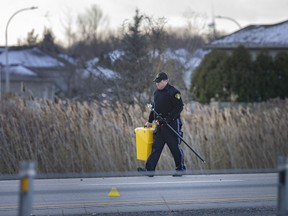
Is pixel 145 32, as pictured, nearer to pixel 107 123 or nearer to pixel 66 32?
pixel 107 123

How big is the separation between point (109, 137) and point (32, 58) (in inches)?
2302

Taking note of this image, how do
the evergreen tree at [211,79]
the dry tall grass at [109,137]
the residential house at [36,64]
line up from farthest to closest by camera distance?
the residential house at [36,64] < the evergreen tree at [211,79] < the dry tall grass at [109,137]

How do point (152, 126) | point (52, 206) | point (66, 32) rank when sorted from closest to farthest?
point (52, 206)
point (152, 126)
point (66, 32)

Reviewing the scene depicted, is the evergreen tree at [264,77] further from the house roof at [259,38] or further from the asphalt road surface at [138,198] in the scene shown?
the asphalt road surface at [138,198]

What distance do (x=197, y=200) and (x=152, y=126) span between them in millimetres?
2848

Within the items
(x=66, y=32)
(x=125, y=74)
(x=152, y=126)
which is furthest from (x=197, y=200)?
(x=66, y=32)

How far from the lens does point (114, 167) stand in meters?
15.9

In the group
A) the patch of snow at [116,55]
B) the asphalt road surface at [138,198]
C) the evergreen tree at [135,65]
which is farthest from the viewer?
the patch of snow at [116,55]

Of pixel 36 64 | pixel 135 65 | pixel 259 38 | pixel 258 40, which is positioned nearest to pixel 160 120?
pixel 135 65

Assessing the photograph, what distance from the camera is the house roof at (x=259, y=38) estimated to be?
41062 millimetres

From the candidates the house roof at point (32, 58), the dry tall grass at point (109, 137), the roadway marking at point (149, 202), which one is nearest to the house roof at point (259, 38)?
the dry tall grass at point (109, 137)

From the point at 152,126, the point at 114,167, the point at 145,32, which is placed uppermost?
the point at 145,32

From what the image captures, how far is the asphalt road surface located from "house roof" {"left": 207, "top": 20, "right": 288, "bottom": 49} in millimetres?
28039

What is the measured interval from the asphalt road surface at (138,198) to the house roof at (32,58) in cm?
5810
